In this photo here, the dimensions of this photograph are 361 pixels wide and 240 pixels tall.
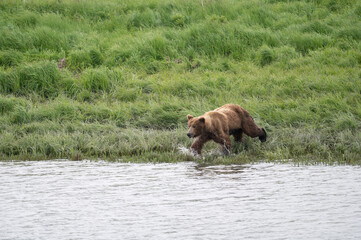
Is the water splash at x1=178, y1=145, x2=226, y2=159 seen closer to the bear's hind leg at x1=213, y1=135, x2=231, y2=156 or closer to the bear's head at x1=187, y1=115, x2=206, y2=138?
the bear's hind leg at x1=213, y1=135, x2=231, y2=156

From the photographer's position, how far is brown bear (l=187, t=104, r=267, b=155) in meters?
8.35

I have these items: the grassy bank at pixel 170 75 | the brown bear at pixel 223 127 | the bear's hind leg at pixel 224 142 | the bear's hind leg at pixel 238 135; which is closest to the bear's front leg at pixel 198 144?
the brown bear at pixel 223 127

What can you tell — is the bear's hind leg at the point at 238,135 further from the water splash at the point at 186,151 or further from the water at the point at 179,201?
the water at the point at 179,201

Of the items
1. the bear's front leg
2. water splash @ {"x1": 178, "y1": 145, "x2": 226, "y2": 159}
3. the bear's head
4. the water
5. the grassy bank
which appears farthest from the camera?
the grassy bank

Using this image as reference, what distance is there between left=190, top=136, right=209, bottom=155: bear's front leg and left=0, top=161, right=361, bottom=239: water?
0.34 m

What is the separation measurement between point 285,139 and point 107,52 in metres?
6.12

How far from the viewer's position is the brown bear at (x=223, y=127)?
835 centimetres

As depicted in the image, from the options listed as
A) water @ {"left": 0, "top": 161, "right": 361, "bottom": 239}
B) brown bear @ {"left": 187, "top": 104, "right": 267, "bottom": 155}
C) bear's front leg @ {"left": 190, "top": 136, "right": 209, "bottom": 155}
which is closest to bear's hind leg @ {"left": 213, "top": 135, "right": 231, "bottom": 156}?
brown bear @ {"left": 187, "top": 104, "right": 267, "bottom": 155}

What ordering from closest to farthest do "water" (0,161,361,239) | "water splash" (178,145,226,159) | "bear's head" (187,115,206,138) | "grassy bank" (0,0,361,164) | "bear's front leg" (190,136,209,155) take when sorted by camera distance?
"water" (0,161,361,239) → "bear's head" (187,115,206,138) → "bear's front leg" (190,136,209,155) → "water splash" (178,145,226,159) → "grassy bank" (0,0,361,164)

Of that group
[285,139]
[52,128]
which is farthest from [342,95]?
[52,128]

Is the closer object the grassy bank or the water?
the water

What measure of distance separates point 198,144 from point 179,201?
2.32m

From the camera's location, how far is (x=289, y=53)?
519 inches

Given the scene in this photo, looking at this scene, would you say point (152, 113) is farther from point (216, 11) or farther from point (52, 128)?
point (216, 11)
